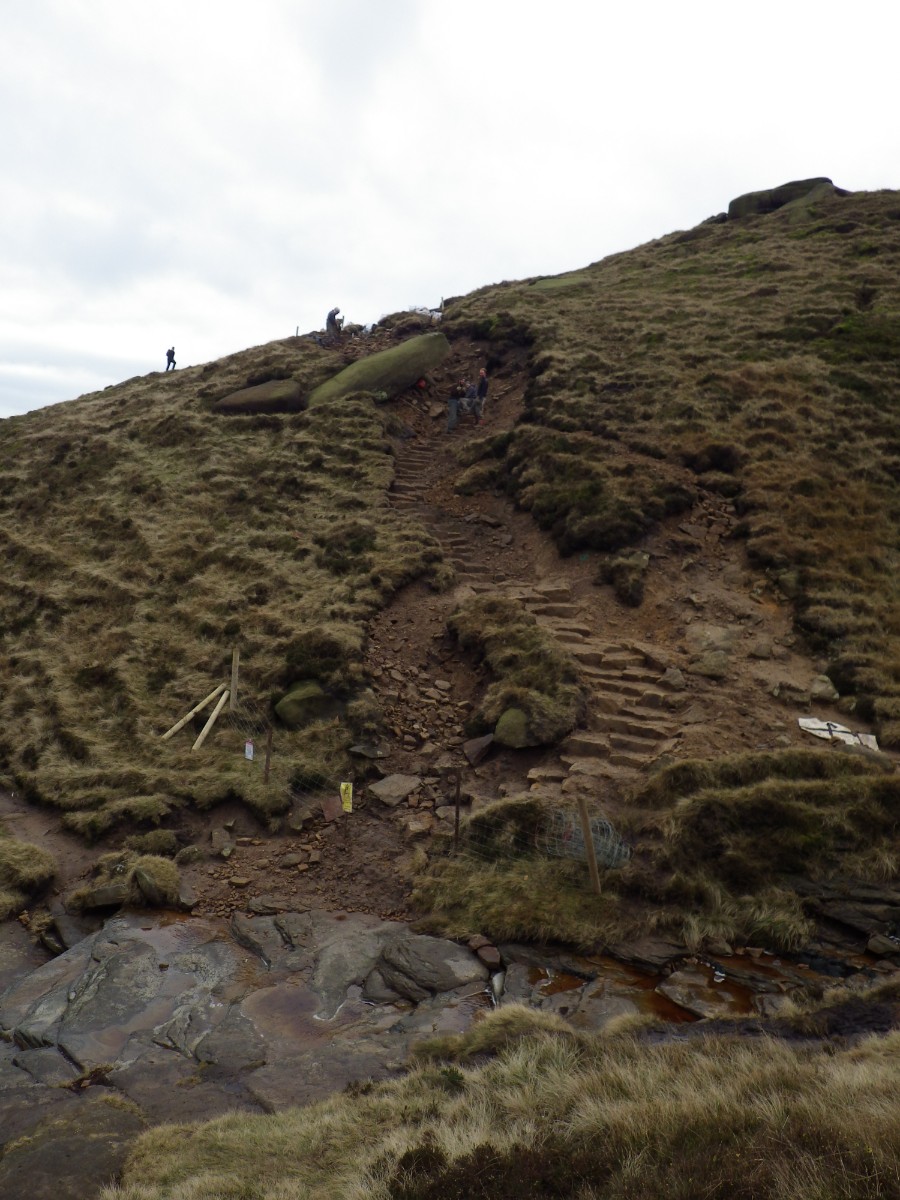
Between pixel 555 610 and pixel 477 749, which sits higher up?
pixel 555 610

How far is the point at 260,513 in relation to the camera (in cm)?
2505

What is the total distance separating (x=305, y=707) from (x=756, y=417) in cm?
1569

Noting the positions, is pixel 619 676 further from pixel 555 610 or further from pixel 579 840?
pixel 579 840

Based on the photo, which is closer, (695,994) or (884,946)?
(695,994)

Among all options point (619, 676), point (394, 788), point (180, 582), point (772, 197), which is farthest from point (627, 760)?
point (772, 197)

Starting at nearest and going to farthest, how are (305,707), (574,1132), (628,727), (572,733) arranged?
(574,1132) < (628,727) < (572,733) < (305,707)

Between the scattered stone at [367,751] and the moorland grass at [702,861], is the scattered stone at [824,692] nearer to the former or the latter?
the moorland grass at [702,861]

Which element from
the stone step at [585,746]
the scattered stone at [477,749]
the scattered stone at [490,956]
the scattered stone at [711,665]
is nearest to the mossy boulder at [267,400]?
the scattered stone at [477,749]

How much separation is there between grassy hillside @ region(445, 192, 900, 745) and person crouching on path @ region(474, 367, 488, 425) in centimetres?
219

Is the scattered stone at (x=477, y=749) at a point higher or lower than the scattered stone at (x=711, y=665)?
lower

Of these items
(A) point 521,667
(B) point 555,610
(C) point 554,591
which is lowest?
(A) point 521,667

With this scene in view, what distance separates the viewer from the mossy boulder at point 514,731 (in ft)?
47.1

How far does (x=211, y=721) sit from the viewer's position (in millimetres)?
16547

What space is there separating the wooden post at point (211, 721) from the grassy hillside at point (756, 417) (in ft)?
30.3
